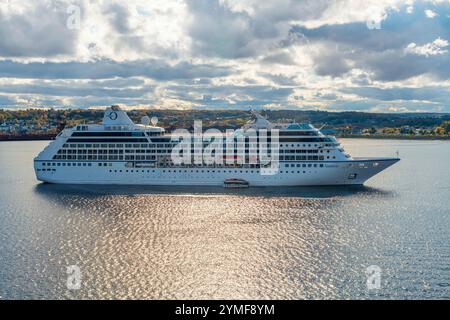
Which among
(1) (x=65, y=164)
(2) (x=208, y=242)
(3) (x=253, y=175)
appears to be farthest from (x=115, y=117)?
(2) (x=208, y=242)

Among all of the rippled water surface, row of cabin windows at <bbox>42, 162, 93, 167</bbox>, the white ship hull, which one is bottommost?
the rippled water surface

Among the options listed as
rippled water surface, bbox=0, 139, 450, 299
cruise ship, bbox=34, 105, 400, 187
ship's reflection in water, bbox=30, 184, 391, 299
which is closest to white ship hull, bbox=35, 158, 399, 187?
cruise ship, bbox=34, 105, 400, 187

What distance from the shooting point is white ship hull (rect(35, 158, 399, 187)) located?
59.4m

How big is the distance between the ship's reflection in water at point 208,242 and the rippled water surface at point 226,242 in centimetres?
9

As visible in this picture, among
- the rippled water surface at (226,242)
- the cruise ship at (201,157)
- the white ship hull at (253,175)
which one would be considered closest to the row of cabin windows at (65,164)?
the cruise ship at (201,157)

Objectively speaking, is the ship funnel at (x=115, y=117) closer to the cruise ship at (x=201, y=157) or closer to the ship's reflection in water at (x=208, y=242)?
the cruise ship at (x=201, y=157)

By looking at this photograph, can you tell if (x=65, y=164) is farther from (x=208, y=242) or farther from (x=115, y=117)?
(x=208, y=242)

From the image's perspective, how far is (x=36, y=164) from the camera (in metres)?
64.7

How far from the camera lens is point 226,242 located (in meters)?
35.8

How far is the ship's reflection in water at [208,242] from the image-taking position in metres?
27.2

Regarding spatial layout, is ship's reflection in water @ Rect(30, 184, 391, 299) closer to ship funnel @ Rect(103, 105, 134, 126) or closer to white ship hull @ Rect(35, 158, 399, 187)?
white ship hull @ Rect(35, 158, 399, 187)

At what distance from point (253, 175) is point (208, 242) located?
2503 cm
